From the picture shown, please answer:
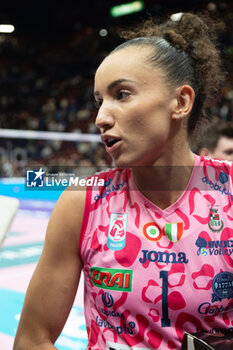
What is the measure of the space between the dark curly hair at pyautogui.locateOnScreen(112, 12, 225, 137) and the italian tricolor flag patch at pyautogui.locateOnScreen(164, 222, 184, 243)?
0.23 meters

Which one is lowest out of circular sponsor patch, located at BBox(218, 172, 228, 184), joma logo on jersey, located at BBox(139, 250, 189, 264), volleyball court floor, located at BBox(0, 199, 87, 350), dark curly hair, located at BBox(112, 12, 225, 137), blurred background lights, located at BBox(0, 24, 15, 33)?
volleyball court floor, located at BBox(0, 199, 87, 350)

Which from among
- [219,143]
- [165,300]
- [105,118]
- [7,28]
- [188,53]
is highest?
[7,28]

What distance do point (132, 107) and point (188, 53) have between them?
22cm

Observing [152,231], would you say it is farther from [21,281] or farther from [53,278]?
[21,281]

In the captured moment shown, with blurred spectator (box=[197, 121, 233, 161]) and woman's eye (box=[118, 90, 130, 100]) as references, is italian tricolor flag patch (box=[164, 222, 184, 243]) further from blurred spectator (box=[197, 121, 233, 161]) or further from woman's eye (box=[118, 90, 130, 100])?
blurred spectator (box=[197, 121, 233, 161])

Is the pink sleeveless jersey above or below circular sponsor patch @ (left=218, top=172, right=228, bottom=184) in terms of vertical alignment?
below

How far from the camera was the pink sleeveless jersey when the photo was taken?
0.78 m

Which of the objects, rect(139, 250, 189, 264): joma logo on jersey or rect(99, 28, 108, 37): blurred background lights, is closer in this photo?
rect(139, 250, 189, 264): joma logo on jersey

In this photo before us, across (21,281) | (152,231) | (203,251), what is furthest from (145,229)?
(21,281)

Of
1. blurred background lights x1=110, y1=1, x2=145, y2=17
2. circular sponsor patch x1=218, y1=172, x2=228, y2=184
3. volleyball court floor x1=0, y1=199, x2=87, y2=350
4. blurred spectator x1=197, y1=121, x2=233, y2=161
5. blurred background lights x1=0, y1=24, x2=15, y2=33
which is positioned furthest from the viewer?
blurred background lights x1=0, y1=24, x2=15, y2=33

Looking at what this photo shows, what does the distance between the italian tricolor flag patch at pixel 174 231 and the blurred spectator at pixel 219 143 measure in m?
1.53

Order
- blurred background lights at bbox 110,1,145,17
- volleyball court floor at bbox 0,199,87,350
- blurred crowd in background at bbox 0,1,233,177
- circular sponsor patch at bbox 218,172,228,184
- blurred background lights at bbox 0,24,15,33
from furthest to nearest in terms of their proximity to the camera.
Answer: blurred background lights at bbox 0,24,15,33 → blurred crowd in background at bbox 0,1,233,177 → blurred background lights at bbox 110,1,145,17 → volleyball court floor at bbox 0,199,87,350 → circular sponsor patch at bbox 218,172,228,184

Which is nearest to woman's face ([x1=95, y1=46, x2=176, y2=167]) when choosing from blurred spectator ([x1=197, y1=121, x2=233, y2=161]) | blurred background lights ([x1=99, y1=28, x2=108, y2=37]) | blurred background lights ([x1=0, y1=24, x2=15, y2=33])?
blurred spectator ([x1=197, y1=121, x2=233, y2=161])

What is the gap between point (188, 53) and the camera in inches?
35.3
